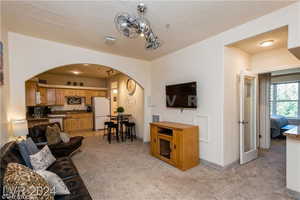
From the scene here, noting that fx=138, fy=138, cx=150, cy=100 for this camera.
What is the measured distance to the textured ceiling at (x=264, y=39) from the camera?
2.32 meters

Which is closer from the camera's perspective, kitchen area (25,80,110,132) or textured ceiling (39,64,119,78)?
textured ceiling (39,64,119,78)

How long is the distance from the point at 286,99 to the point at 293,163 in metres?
6.34

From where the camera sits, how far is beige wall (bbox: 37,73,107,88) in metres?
6.51

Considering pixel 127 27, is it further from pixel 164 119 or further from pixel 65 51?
pixel 164 119

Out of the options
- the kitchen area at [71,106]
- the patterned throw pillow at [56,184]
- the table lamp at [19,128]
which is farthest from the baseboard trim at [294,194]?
the kitchen area at [71,106]

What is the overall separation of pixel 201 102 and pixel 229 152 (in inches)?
47.2

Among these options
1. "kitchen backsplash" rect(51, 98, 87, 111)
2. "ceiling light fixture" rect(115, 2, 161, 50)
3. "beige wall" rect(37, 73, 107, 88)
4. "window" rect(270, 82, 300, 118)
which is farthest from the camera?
"kitchen backsplash" rect(51, 98, 87, 111)

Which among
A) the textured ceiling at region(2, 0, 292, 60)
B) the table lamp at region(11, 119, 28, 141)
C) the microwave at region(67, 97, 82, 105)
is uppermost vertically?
the textured ceiling at region(2, 0, 292, 60)

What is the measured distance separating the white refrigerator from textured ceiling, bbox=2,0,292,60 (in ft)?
13.9

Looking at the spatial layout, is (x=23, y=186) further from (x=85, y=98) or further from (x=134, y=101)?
(x=85, y=98)

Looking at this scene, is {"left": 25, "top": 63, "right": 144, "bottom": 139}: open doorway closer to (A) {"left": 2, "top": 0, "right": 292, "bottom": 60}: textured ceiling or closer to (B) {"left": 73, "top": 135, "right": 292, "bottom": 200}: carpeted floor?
(B) {"left": 73, "top": 135, "right": 292, "bottom": 200}: carpeted floor

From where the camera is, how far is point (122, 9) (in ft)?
6.70

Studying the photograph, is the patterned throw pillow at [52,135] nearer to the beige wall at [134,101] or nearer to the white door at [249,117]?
the beige wall at [134,101]

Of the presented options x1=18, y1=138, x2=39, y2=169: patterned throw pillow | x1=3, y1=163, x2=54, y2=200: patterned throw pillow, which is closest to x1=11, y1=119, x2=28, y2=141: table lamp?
x1=18, y1=138, x2=39, y2=169: patterned throw pillow
